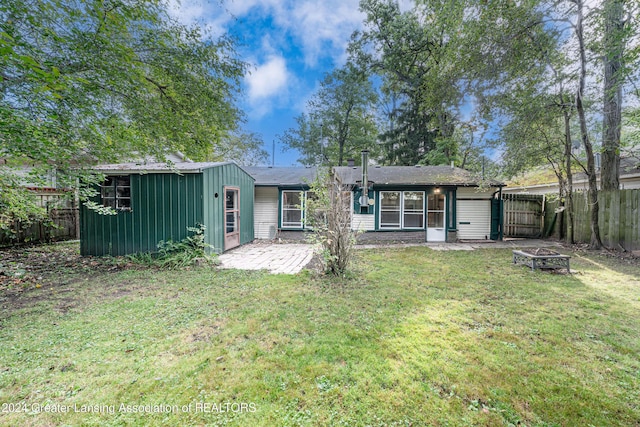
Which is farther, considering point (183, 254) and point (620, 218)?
point (620, 218)

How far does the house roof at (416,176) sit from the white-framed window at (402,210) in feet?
1.71

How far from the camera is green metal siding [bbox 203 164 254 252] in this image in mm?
6752

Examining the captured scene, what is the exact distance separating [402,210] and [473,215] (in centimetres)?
282

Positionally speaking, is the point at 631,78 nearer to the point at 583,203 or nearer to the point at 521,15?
the point at 521,15

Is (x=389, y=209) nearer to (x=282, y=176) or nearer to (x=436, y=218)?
(x=436, y=218)

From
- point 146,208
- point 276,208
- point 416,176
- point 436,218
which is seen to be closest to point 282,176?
point 276,208

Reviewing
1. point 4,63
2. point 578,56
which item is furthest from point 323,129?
point 4,63

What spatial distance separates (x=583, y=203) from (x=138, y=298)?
1238 cm

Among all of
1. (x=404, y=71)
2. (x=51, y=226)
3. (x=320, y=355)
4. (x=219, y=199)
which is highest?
(x=404, y=71)

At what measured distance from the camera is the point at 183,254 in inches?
240

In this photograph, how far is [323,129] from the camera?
21.5m

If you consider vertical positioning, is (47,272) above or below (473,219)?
below

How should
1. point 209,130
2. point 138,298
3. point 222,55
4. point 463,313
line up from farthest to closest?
point 209,130, point 222,55, point 138,298, point 463,313

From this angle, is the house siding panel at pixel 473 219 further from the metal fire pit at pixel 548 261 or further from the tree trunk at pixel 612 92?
the metal fire pit at pixel 548 261
